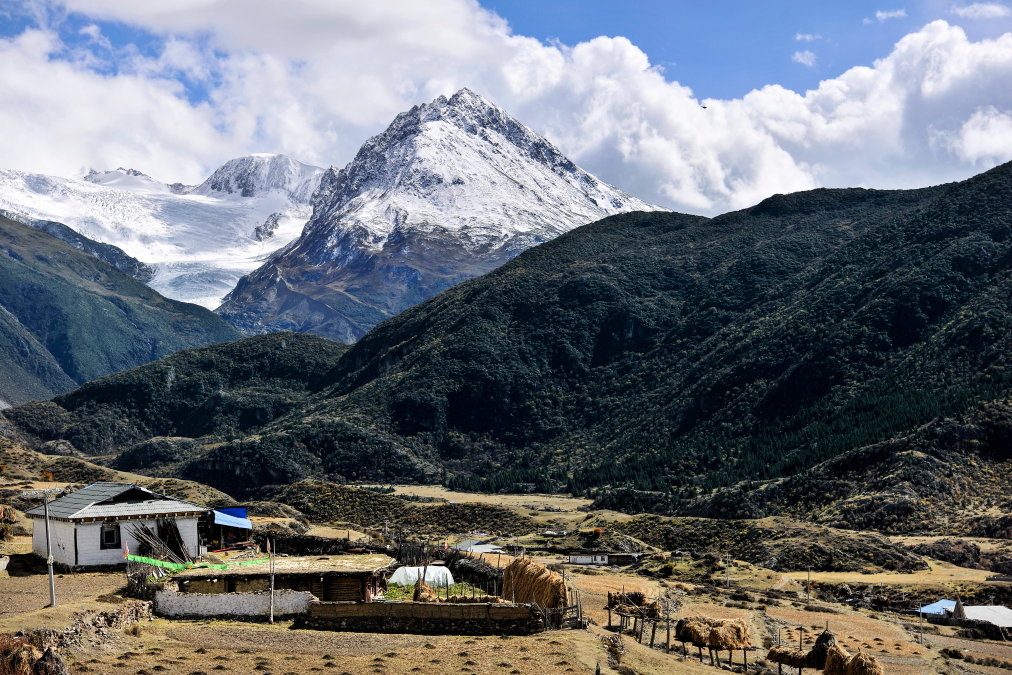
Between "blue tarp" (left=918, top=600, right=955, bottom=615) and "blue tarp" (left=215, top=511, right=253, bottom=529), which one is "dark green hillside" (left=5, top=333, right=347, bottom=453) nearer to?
"blue tarp" (left=215, top=511, right=253, bottom=529)

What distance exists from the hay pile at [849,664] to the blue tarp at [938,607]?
62.0 ft

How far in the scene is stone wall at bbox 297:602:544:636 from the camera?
32.4 m

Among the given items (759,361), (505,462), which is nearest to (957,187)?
(759,361)

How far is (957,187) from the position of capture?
474ft

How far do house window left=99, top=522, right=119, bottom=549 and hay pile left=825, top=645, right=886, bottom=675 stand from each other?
2491 centimetres

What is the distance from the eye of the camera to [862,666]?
35062 mm

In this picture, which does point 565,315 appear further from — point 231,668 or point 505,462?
point 231,668

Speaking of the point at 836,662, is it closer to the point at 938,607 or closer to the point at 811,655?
the point at 811,655

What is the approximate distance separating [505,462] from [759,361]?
Result: 1318 inches

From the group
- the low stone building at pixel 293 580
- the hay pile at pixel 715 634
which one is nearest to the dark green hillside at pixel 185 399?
the low stone building at pixel 293 580

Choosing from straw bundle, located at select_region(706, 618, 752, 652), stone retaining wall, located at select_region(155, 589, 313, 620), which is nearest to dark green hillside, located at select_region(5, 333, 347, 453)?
straw bundle, located at select_region(706, 618, 752, 652)

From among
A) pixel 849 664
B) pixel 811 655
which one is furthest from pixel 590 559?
Result: pixel 849 664

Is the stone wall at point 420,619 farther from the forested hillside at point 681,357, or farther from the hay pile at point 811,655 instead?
the forested hillside at point 681,357

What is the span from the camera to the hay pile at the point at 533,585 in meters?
37.1
